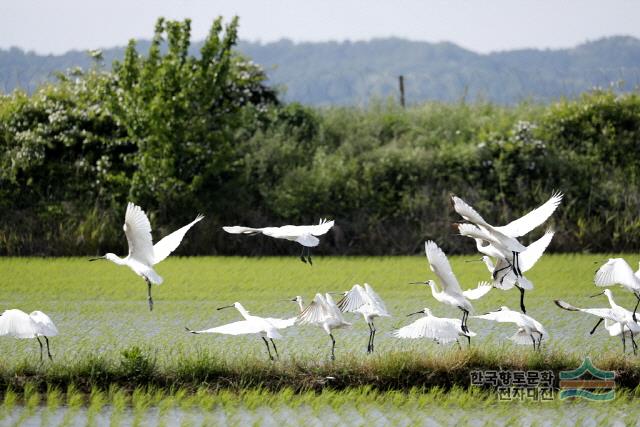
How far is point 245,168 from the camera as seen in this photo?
23734 mm

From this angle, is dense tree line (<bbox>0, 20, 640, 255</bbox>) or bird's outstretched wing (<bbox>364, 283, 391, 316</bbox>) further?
dense tree line (<bbox>0, 20, 640, 255</bbox>)

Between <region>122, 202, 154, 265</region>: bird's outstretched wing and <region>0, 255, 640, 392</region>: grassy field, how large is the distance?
3.24ft

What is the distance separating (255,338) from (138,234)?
8.10 feet

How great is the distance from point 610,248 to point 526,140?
132 inches

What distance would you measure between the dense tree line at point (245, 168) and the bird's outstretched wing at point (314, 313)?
38.8ft

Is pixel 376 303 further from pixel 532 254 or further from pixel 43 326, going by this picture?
pixel 43 326

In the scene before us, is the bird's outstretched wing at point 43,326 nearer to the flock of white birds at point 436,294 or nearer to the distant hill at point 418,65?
the flock of white birds at point 436,294

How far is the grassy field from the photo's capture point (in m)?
9.82

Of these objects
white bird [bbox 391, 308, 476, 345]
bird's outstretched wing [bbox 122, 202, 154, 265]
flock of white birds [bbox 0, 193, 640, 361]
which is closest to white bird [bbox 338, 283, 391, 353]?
flock of white birds [bbox 0, 193, 640, 361]

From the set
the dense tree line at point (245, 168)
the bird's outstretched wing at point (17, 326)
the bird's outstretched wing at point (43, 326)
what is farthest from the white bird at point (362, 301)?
the dense tree line at point (245, 168)

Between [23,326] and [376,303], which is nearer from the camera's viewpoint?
[23,326]

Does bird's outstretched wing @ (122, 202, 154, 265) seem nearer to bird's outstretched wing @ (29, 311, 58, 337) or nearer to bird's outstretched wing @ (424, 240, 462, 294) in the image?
bird's outstretched wing @ (29, 311, 58, 337)

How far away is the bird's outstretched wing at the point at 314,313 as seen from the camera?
1009 cm

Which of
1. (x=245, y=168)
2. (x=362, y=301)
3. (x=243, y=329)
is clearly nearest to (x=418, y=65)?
(x=245, y=168)
